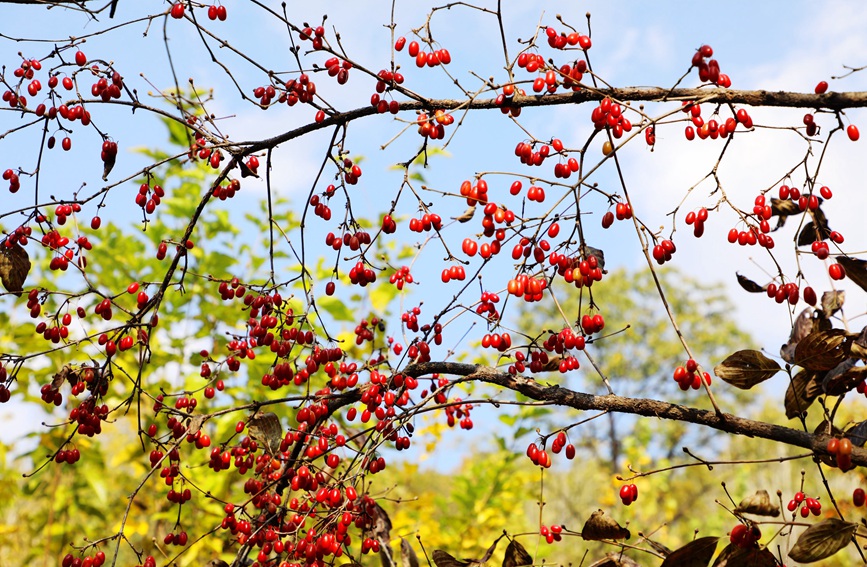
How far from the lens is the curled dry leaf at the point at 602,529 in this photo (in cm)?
166

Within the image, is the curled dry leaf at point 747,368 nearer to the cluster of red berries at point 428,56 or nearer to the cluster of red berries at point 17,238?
the cluster of red berries at point 428,56

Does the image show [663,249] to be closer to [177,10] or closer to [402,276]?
[402,276]

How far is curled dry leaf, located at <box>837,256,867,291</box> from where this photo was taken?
1.71m

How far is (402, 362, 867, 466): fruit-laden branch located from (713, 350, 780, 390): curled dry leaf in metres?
0.08

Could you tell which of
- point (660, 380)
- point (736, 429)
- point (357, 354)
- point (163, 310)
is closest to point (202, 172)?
point (163, 310)

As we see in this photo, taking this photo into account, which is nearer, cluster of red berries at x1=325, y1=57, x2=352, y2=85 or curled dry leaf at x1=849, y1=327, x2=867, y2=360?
curled dry leaf at x1=849, y1=327, x2=867, y2=360

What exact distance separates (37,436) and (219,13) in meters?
2.50

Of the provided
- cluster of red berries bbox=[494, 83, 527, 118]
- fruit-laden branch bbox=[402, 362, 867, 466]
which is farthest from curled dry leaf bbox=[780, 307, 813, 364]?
cluster of red berries bbox=[494, 83, 527, 118]

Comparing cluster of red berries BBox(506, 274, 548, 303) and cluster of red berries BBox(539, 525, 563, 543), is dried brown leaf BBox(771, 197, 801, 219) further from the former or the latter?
cluster of red berries BBox(539, 525, 563, 543)

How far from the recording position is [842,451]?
57.9 inches

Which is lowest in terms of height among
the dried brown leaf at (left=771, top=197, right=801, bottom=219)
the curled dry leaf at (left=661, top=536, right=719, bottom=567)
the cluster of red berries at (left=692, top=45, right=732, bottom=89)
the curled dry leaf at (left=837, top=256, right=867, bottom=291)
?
the curled dry leaf at (left=661, top=536, right=719, bottom=567)

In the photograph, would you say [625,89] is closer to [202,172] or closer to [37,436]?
[202,172]

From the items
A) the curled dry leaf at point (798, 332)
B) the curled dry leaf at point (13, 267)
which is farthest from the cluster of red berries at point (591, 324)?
the curled dry leaf at point (13, 267)

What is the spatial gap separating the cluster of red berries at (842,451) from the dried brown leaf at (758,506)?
0.51ft
